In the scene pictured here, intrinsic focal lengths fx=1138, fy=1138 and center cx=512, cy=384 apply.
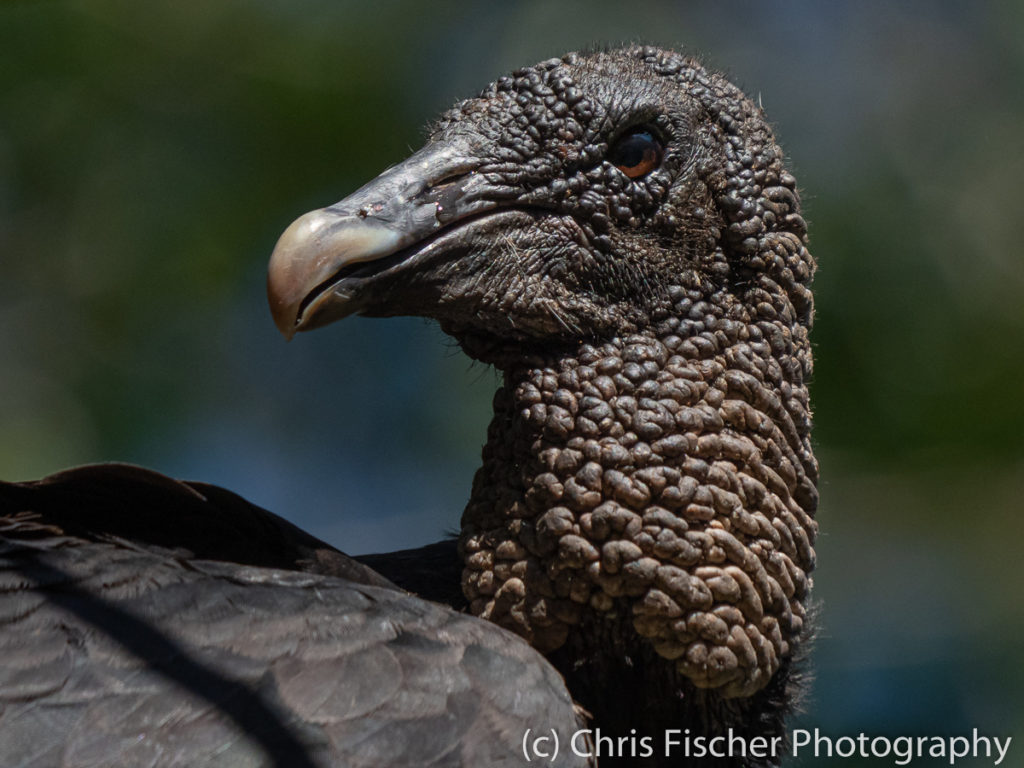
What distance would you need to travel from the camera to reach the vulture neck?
100 inches

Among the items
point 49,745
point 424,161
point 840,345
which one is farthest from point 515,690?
point 840,345

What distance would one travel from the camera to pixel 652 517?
2543 mm

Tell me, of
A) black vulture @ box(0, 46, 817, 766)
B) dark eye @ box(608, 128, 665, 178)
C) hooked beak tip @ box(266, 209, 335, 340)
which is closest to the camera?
black vulture @ box(0, 46, 817, 766)

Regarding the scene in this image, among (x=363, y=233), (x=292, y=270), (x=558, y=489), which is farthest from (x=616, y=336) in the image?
(x=292, y=270)

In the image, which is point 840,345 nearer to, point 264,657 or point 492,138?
point 492,138

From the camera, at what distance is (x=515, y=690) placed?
85.8 inches

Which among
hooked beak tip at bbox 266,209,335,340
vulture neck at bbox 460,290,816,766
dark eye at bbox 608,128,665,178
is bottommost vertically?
vulture neck at bbox 460,290,816,766

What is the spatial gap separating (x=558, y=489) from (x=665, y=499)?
9.6 inches

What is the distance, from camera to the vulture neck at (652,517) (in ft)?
8.34

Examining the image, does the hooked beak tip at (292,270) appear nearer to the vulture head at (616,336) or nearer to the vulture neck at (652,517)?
the vulture head at (616,336)

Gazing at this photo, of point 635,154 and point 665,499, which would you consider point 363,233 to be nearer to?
point 635,154

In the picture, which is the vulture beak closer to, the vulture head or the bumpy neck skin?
the vulture head

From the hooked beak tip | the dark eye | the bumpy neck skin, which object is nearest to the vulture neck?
the bumpy neck skin

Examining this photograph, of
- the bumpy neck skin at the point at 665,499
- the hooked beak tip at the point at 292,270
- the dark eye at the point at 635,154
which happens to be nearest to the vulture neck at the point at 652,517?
the bumpy neck skin at the point at 665,499
